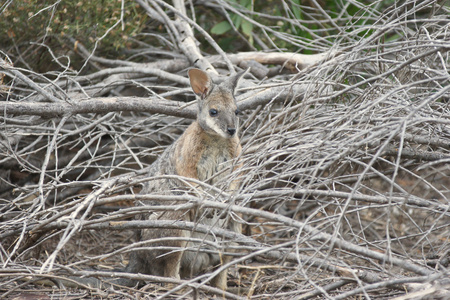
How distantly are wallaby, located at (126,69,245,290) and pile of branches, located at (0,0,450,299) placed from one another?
206 mm

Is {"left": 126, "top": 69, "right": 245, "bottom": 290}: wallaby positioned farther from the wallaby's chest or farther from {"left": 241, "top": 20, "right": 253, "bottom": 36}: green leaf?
{"left": 241, "top": 20, "right": 253, "bottom": 36}: green leaf

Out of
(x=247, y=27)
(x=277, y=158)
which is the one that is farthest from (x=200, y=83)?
(x=247, y=27)

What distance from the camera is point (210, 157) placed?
175 inches

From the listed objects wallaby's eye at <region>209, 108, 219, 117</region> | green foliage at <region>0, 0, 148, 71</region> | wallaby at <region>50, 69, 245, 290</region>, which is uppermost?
green foliage at <region>0, 0, 148, 71</region>

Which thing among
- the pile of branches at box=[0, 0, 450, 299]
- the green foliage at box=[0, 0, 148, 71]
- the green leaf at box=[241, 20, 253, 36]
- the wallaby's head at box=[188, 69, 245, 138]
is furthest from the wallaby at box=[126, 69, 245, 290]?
the green leaf at box=[241, 20, 253, 36]

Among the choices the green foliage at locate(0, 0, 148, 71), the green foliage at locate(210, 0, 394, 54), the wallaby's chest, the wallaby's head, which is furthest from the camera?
the green foliage at locate(210, 0, 394, 54)

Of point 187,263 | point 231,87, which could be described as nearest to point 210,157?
point 231,87

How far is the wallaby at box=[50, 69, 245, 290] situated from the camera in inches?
169

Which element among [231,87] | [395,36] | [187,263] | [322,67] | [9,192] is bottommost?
[187,263]

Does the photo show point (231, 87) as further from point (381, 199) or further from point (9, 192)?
point (9, 192)

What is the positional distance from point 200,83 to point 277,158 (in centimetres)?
93

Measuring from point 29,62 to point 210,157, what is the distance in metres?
2.79

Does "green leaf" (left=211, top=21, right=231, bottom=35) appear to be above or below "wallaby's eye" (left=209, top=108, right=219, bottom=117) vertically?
above

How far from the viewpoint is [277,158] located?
172 inches
